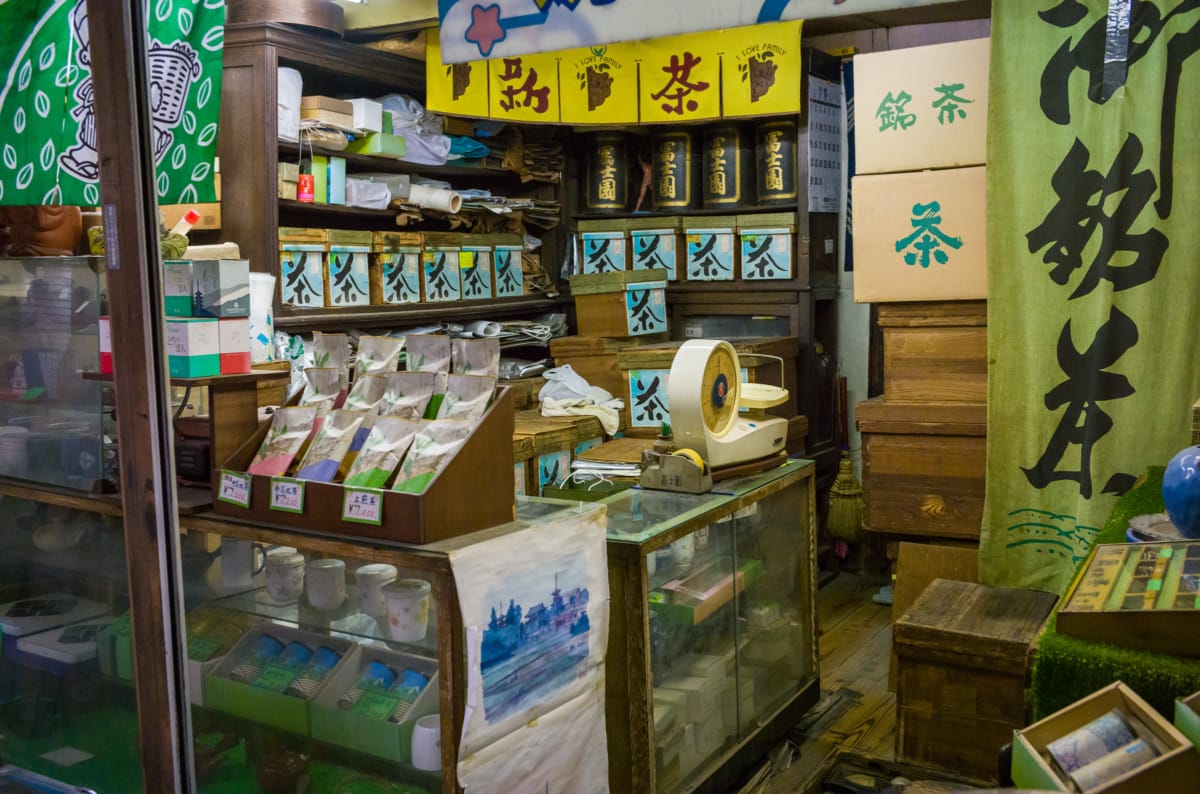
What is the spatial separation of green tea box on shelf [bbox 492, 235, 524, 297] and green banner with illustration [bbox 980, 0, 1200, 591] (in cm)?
322

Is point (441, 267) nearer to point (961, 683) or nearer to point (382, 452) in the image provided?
point (382, 452)

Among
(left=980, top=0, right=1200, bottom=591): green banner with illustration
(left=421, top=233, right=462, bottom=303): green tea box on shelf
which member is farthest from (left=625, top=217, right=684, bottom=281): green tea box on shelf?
(left=980, top=0, right=1200, bottom=591): green banner with illustration

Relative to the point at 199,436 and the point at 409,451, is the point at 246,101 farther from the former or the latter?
the point at 409,451

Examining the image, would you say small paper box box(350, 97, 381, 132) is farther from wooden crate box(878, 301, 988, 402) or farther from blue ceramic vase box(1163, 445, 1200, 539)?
blue ceramic vase box(1163, 445, 1200, 539)

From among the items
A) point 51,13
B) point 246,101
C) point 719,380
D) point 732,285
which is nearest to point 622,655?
point 719,380

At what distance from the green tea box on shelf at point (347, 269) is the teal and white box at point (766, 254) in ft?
7.14

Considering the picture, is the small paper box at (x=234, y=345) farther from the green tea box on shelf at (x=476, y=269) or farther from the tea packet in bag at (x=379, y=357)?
the green tea box on shelf at (x=476, y=269)

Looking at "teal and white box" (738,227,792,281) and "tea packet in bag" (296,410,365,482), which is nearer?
"tea packet in bag" (296,410,365,482)

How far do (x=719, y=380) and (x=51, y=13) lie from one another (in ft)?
7.25

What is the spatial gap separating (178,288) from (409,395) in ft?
1.98

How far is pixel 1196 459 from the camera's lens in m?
A: 2.06

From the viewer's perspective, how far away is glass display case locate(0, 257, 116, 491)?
2.80 meters

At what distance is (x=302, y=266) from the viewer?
4.94 metres

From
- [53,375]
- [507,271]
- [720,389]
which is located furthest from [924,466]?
→ [507,271]
